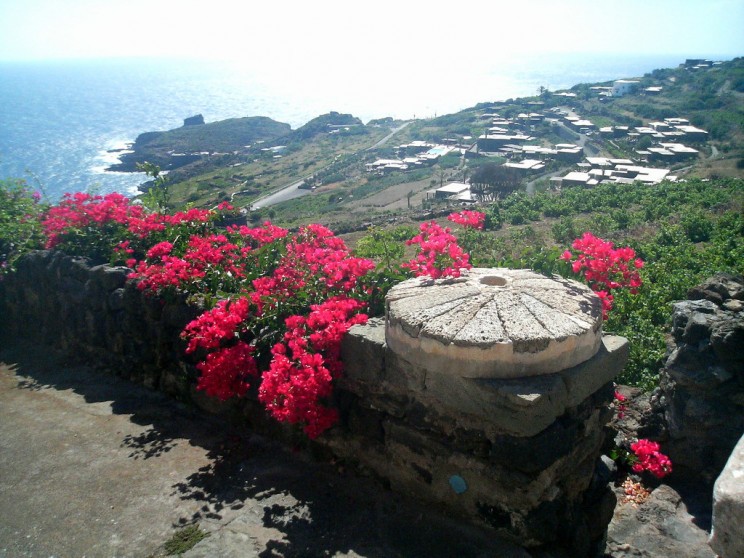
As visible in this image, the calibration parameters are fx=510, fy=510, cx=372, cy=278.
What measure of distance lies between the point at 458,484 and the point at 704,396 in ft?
10.8

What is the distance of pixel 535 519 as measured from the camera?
3664 millimetres

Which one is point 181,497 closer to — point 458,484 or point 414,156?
point 458,484

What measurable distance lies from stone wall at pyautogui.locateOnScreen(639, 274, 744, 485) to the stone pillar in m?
1.67

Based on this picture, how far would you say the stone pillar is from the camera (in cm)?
356

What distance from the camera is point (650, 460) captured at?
5230 mm

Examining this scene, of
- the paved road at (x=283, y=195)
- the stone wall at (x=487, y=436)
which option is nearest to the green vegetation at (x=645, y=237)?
the stone wall at (x=487, y=436)

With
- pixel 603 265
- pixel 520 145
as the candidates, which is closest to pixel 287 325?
pixel 603 265

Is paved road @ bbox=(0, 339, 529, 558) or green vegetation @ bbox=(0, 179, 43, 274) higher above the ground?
green vegetation @ bbox=(0, 179, 43, 274)

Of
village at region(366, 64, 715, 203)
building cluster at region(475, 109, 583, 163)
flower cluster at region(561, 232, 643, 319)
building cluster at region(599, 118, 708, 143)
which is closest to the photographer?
flower cluster at region(561, 232, 643, 319)

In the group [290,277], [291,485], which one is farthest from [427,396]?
[290,277]

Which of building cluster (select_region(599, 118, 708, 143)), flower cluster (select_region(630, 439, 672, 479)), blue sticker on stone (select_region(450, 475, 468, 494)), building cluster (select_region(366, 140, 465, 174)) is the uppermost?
blue sticker on stone (select_region(450, 475, 468, 494))

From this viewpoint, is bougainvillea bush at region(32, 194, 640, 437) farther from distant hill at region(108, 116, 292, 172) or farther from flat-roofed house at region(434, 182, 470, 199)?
distant hill at region(108, 116, 292, 172)

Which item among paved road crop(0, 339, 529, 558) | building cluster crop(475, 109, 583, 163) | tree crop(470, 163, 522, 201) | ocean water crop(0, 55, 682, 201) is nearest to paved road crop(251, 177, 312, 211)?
Answer: ocean water crop(0, 55, 682, 201)

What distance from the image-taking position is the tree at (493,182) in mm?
38781
